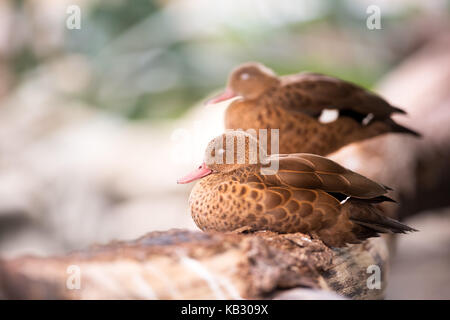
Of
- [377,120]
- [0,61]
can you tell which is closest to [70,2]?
[0,61]

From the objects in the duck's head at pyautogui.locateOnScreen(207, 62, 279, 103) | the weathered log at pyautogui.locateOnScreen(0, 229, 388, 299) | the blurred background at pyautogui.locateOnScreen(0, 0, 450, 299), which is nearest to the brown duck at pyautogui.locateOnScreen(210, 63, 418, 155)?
the duck's head at pyautogui.locateOnScreen(207, 62, 279, 103)

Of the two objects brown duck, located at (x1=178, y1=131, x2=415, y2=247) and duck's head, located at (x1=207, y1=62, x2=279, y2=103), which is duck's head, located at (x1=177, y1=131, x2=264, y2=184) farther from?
duck's head, located at (x1=207, y1=62, x2=279, y2=103)

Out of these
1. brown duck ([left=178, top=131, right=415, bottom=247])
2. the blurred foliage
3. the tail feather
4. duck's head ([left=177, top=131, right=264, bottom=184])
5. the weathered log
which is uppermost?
the blurred foliage

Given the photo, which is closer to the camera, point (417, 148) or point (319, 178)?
point (319, 178)

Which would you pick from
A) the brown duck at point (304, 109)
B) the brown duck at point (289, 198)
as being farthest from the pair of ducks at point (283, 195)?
the brown duck at point (304, 109)

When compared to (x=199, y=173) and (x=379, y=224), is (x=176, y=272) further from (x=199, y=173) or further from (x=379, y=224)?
(x=379, y=224)

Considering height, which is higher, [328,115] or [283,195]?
[328,115]

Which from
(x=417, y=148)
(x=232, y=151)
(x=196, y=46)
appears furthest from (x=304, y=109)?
(x=196, y=46)

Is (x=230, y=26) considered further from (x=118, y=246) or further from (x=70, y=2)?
(x=118, y=246)
